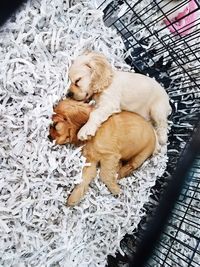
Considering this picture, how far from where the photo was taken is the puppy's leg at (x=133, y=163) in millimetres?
Result: 1180

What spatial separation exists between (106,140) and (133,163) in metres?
0.11

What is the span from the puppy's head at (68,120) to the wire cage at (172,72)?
257 millimetres

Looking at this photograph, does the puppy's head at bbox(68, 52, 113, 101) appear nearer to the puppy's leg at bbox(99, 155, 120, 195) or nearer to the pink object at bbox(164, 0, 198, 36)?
the puppy's leg at bbox(99, 155, 120, 195)

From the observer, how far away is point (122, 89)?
3.72 feet

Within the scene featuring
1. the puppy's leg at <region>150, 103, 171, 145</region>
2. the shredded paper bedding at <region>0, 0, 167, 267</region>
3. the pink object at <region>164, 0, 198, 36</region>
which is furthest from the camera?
the pink object at <region>164, 0, 198, 36</region>

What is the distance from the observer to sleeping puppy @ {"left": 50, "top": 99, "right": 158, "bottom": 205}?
3.59 ft

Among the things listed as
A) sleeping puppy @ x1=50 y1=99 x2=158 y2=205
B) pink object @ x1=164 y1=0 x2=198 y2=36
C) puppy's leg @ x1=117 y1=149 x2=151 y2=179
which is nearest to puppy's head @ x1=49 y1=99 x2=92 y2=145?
sleeping puppy @ x1=50 y1=99 x2=158 y2=205

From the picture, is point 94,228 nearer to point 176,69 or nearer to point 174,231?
point 174,231

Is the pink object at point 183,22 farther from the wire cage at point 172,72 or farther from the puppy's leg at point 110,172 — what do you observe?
the puppy's leg at point 110,172

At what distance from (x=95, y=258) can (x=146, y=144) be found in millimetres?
317

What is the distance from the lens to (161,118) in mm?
A: 1197

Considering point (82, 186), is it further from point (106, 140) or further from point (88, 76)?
point (88, 76)

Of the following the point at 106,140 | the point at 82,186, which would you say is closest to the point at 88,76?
the point at 106,140

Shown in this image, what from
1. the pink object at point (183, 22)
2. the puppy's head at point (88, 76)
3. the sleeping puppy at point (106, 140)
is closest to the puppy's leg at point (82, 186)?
the sleeping puppy at point (106, 140)
